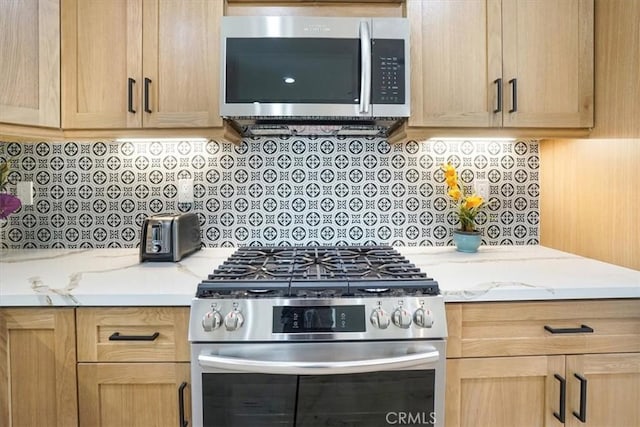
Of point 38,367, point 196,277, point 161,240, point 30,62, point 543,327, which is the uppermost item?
point 30,62

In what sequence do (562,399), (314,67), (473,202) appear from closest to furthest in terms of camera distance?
(562,399)
(314,67)
(473,202)

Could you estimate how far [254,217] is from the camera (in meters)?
1.93

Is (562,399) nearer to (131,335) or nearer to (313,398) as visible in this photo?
(313,398)

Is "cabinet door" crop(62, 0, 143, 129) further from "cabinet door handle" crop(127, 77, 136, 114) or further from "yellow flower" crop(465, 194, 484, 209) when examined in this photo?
"yellow flower" crop(465, 194, 484, 209)

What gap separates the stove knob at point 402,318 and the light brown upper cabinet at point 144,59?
95 cm

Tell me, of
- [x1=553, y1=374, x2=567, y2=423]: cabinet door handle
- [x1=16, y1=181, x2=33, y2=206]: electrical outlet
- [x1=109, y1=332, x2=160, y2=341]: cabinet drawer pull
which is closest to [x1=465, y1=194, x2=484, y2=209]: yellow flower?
[x1=553, y1=374, x2=567, y2=423]: cabinet door handle

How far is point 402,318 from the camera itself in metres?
1.18

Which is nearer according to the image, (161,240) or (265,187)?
(161,240)

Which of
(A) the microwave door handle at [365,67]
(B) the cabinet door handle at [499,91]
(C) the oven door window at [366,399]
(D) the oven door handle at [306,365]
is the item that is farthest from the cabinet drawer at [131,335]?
(B) the cabinet door handle at [499,91]

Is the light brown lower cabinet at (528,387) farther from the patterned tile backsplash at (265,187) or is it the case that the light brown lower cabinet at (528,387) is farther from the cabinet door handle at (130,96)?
the cabinet door handle at (130,96)

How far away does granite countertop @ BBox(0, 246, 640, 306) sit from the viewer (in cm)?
121

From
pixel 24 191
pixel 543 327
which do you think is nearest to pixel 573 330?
pixel 543 327

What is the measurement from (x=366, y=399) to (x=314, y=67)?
113cm

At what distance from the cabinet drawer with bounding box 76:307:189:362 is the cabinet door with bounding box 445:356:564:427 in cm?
82
